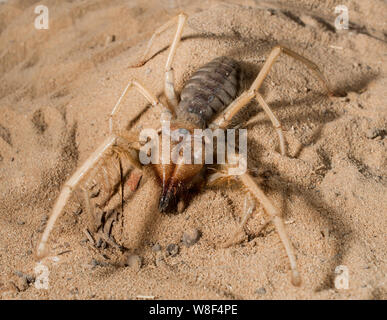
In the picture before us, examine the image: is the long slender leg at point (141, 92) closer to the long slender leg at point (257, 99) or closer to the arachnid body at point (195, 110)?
the arachnid body at point (195, 110)

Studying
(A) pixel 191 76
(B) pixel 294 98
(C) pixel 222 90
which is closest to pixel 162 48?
(A) pixel 191 76

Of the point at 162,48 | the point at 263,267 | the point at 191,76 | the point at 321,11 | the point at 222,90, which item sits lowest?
the point at 263,267

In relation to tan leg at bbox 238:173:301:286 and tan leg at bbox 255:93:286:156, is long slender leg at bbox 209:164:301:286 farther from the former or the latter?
tan leg at bbox 255:93:286:156

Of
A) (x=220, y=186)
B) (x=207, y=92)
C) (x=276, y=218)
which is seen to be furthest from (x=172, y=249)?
(x=207, y=92)

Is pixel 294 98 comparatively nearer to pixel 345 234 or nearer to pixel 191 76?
pixel 191 76

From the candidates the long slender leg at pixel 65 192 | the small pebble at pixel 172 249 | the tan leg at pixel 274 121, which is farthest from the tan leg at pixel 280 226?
the long slender leg at pixel 65 192

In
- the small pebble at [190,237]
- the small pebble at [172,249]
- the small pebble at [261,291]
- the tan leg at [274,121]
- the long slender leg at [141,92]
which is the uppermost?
the long slender leg at [141,92]
